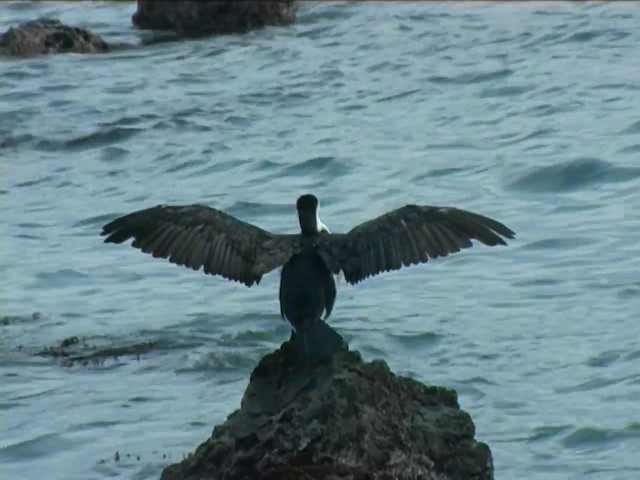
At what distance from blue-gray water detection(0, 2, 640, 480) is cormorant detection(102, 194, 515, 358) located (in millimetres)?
1256

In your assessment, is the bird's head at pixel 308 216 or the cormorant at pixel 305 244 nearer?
the cormorant at pixel 305 244

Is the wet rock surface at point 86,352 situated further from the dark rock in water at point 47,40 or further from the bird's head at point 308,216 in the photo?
the dark rock in water at point 47,40

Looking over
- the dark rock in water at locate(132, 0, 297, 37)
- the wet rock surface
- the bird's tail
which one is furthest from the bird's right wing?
the dark rock in water at locate(132, 0, 297, 37)

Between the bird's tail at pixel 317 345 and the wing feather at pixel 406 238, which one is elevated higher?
the wing feather at pixel 406 238

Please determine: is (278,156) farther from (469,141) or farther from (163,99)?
(163,99)

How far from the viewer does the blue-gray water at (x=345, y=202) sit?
9.88 meters

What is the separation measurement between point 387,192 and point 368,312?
10.5 ft

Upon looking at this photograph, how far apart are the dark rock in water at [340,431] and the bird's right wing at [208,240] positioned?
0.66 metres

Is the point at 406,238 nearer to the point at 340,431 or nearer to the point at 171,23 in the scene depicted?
the point at 340,431

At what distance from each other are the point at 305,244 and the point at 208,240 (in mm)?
579

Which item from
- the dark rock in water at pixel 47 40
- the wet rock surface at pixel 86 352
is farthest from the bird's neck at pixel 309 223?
the dark rock in water at pixel 47 40

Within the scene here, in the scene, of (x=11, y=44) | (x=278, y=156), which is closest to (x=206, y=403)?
(x=278, y=156)

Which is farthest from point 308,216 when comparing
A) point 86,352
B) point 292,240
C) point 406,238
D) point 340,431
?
point 86,352

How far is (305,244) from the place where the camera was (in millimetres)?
7883
